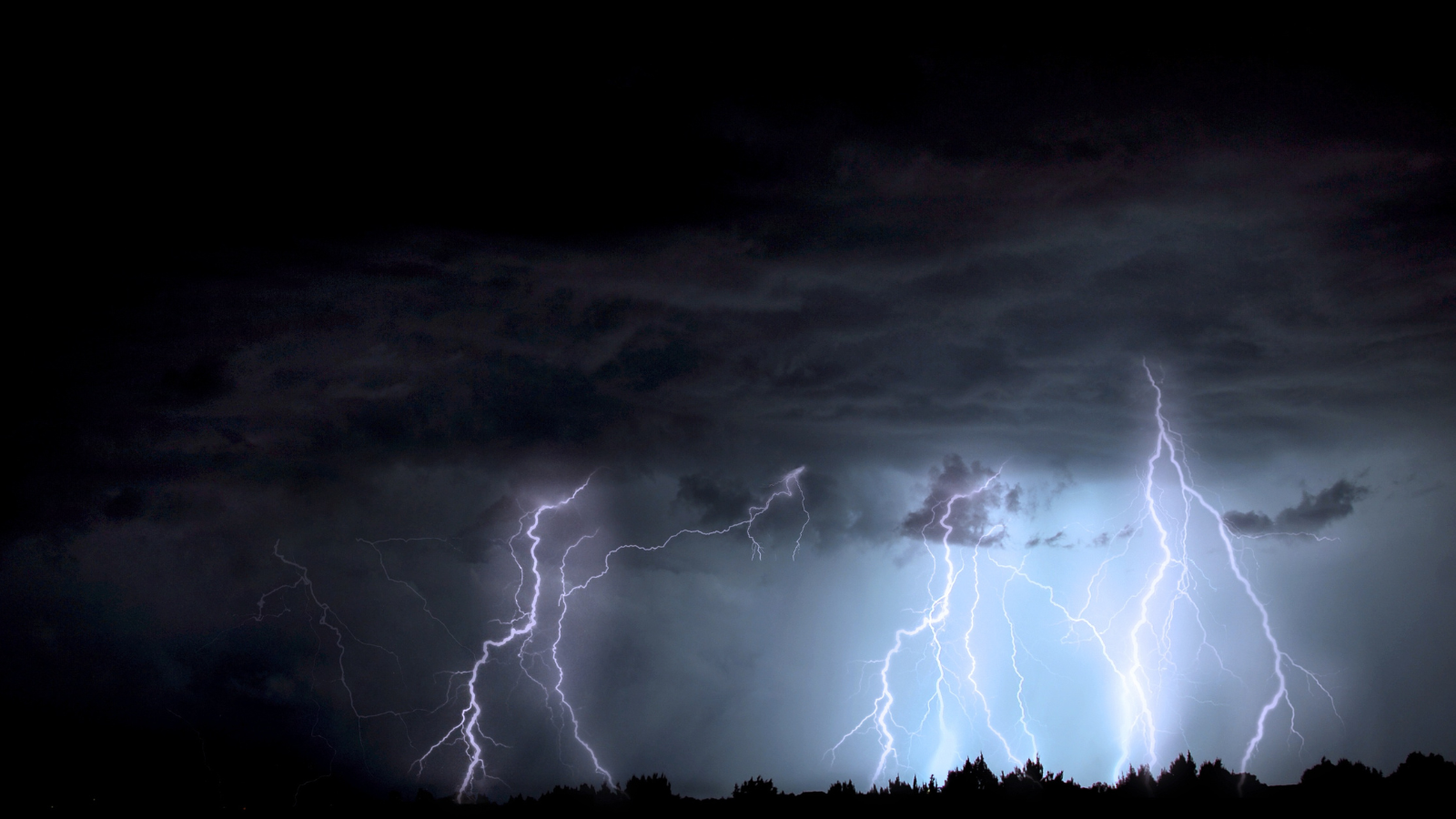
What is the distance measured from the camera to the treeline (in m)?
15.2

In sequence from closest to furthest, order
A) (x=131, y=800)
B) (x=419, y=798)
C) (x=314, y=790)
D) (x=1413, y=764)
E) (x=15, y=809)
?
(x=1413, y=764) → (x=419, y=798) → (x=131, y=800) → (x=314, y=790) → (x=15, y=809)

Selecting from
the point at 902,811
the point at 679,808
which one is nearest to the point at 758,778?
the point at 679,808

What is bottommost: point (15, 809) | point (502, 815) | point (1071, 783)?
point (15, 809)

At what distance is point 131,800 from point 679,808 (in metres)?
13.6

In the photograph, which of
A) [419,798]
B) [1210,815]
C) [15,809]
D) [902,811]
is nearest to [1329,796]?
[1210,815]

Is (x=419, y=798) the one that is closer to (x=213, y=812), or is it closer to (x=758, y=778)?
(x=213, y=812)

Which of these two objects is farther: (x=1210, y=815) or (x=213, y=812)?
(x=213, y=812)

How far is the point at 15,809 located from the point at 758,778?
35692 millimetres

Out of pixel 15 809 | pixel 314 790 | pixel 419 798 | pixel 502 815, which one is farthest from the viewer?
pixel 15 809

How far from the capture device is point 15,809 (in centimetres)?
3609

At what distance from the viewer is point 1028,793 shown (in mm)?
16781

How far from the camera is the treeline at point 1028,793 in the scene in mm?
15234

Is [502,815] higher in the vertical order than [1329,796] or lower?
lower

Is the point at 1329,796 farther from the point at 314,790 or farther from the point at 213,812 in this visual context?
the point at 314,790
